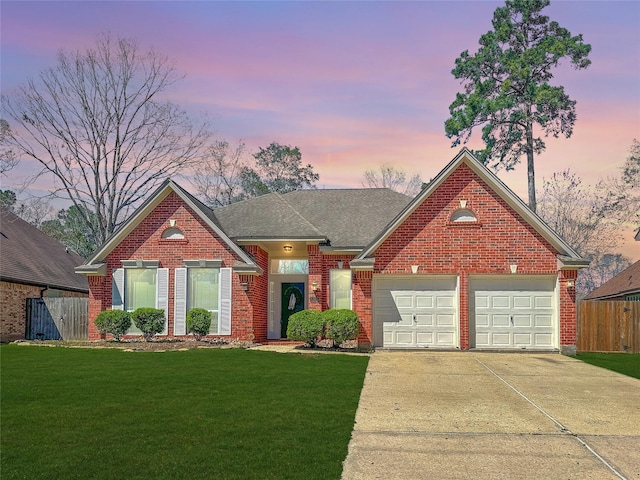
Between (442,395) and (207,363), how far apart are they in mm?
6512

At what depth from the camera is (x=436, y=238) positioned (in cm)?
2053

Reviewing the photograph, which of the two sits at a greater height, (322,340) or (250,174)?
(250,174)

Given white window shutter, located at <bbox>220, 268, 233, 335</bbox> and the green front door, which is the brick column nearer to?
white window shutter, located at <bbox>220, 268, 233, 335</bbox>

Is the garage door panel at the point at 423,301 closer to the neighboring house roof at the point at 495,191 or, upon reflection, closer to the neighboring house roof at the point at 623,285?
the neighboring house roof at the point at 495,191

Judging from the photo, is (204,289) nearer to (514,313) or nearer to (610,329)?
(514,313)

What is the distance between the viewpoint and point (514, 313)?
2031cm

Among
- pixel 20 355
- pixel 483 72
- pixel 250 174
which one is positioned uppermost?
pixel 483 72

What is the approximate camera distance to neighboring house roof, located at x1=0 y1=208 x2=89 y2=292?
27.1 meters

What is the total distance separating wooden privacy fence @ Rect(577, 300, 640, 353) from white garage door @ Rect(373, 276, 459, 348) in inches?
202

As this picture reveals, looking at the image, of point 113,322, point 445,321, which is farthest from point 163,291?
point 445,321

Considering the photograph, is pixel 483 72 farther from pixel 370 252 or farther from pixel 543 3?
pixel 370 252

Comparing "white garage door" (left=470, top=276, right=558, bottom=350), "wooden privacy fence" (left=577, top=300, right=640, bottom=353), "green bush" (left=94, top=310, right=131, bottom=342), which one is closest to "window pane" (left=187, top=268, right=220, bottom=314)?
"green bush" (left=94, top=310, right=131, bottom=342)

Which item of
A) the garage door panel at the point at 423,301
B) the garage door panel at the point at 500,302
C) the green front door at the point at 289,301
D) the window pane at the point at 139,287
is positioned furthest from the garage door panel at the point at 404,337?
the window pane at the point at 139,287

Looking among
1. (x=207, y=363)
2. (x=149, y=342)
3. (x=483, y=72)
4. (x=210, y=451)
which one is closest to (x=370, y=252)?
(x=207, y=363)
